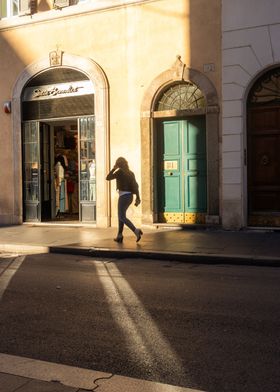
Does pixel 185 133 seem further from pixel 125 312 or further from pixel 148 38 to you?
pixel 125 312

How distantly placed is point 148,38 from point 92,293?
28.8ft

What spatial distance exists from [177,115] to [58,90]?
376cm

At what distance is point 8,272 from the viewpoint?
27.5 ft

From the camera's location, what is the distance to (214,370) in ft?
13.1

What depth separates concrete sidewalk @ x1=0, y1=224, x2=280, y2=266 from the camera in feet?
31.1

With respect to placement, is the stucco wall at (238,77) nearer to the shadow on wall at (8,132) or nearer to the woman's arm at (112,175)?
the woman's arm at (112,175)

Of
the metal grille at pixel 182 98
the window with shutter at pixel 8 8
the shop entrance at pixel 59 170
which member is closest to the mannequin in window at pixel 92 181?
the shop entrance at pixel 59 170

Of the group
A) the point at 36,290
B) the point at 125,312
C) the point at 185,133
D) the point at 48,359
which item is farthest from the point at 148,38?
the point at 48,359

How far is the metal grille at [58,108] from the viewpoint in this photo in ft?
48.2

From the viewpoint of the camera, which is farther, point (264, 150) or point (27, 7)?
point (27, 7)

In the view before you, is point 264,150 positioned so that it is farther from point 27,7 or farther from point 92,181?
point 27,7

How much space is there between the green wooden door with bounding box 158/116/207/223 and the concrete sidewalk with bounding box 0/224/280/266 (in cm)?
60

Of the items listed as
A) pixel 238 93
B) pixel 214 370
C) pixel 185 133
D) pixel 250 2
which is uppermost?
pixel 250 2

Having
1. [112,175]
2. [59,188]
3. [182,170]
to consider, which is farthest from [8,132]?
[112,175]
